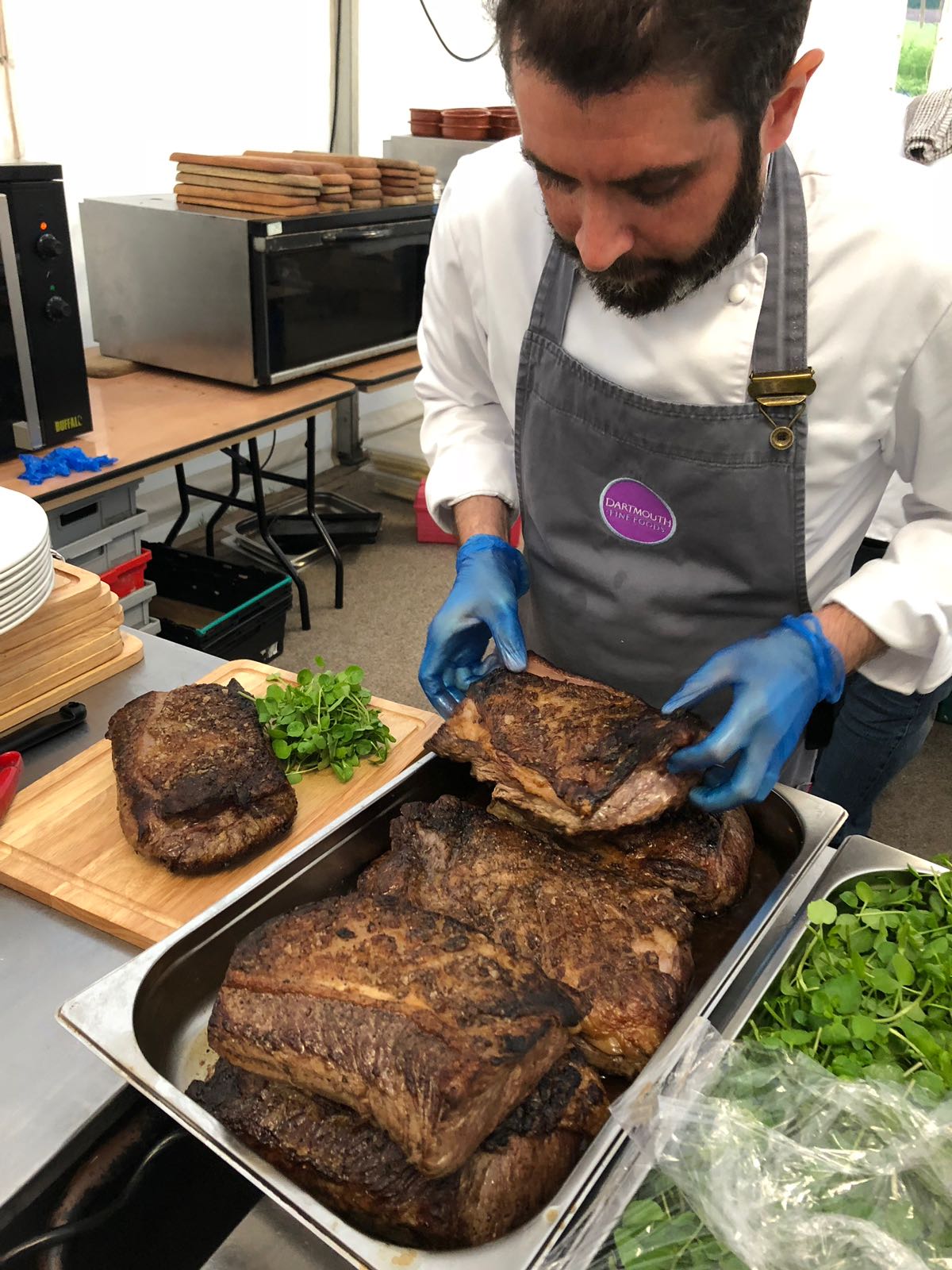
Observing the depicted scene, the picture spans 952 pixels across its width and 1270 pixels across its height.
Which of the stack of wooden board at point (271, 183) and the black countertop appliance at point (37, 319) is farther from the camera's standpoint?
the stack of wooden board at point (271, 183)

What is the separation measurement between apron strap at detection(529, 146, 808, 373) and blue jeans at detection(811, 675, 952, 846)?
47.8 inches

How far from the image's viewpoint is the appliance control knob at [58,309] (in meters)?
2.73

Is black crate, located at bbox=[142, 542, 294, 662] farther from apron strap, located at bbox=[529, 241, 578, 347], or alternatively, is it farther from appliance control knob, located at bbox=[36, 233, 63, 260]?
apron strap, located at bbox=[529, 241, 578, 347]

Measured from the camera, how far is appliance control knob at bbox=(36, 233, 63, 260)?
2648mm

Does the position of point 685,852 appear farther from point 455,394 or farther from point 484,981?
point 455,394

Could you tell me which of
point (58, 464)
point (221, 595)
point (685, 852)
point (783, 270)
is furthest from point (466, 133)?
point (685, 852)

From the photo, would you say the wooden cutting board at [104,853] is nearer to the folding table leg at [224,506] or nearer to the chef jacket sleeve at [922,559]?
the chef jacket sleeve at [922,559]

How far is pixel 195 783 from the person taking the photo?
1516 millimetres

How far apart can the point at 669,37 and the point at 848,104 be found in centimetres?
538

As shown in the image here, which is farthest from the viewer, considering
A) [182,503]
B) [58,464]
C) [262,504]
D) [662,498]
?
[182,503]

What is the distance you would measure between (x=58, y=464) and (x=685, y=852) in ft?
7.68

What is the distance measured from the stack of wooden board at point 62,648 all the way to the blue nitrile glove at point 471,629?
69 centimetres

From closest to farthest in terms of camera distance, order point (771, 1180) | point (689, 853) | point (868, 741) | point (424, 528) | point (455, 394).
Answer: point (771, 1180), point (689, 853), point (455, 394), point (868, 741), point (424, 528)

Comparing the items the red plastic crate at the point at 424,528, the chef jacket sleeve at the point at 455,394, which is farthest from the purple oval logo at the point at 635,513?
the red plastic crate at the point at 424,528
